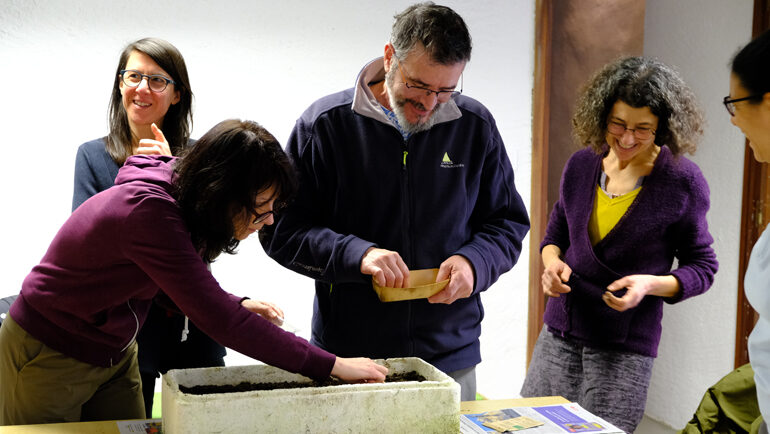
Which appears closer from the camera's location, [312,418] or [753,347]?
[753,347]

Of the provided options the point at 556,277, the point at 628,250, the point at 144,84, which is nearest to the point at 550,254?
the point at 556,277

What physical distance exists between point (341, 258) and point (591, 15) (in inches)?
96.0

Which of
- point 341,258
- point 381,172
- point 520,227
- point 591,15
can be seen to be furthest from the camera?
point 591,15

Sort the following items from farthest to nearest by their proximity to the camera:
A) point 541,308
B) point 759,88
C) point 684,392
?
point 541,308
point 684,392
point 759,88

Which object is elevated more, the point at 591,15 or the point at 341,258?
the point at 591,15

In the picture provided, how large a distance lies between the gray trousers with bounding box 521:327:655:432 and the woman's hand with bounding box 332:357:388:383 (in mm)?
853

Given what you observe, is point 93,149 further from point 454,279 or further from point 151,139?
point 454,279

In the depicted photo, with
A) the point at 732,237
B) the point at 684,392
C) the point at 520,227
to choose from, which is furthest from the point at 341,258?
the point at 684,392

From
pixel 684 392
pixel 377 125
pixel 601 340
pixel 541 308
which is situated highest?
pixel 377 125

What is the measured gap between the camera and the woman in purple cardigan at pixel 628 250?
2.13 m

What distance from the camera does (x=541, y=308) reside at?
3.91 m

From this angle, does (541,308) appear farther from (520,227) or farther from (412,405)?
(412,405)

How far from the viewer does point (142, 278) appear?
5.08 feet

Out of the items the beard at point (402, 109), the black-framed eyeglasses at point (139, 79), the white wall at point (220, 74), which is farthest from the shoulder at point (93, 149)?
the white wall at point (220, 74)
